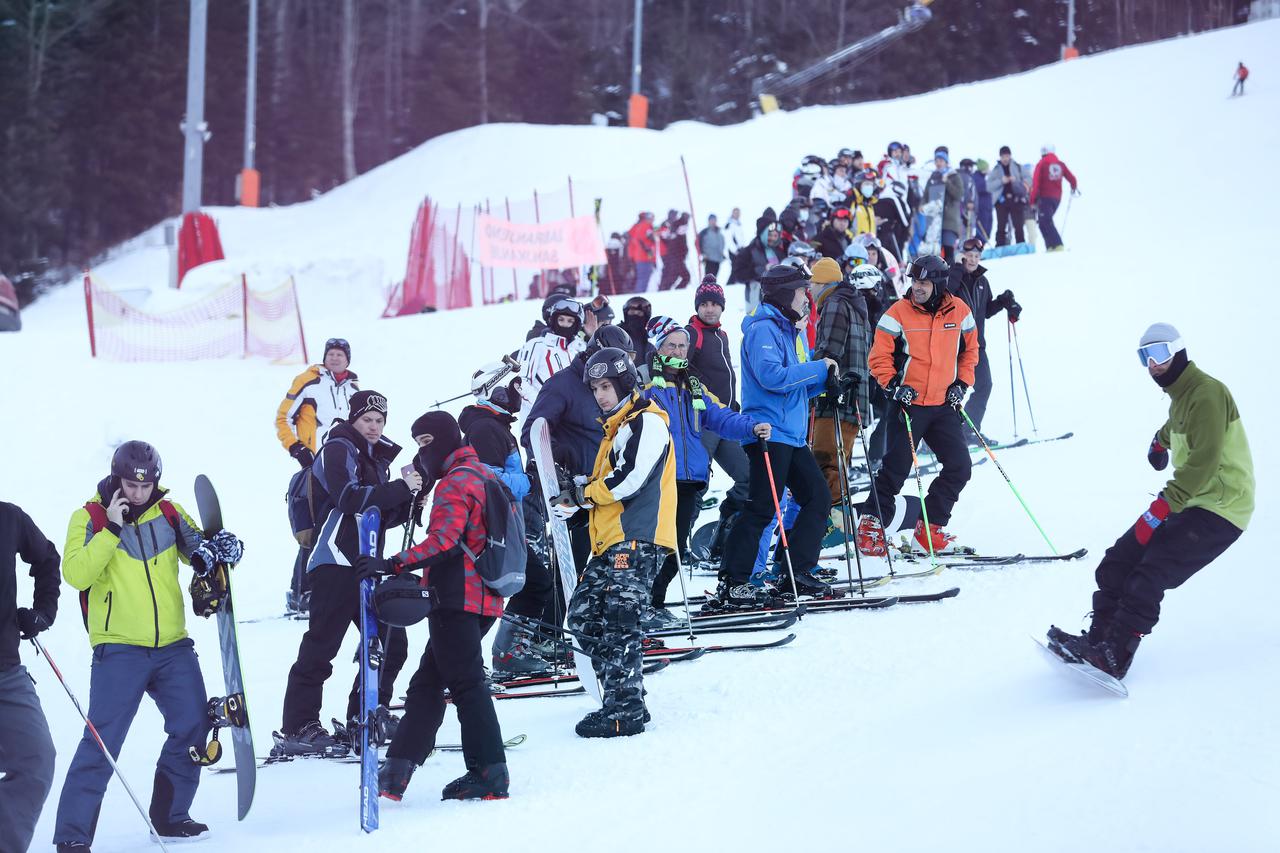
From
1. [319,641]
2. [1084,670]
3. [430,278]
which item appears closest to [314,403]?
[319,641]

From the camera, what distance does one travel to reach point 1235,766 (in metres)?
4.54

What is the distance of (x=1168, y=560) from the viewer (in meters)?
5.45

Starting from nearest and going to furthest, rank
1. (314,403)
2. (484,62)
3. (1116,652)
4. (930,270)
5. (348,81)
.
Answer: (1116,652) < (930,270) < (314,403) < (348,81) < (484,62)

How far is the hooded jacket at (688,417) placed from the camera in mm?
7633

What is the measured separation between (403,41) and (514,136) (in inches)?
615

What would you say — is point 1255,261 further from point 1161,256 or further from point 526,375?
point 526,375

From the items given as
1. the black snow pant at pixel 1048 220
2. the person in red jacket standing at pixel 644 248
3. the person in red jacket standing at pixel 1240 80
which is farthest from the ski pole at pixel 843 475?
the person in red jacket standing at pixel 1240 80

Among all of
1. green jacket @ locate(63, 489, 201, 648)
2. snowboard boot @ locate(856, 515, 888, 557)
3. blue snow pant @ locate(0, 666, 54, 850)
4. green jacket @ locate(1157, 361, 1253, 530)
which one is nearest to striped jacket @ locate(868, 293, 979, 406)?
snowboard boot @ locate(856, 515, 888, 557)

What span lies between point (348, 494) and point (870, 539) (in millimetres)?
3845

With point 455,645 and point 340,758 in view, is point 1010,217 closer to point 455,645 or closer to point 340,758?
point 340,758

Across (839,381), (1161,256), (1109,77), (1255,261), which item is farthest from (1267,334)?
(1109,77)

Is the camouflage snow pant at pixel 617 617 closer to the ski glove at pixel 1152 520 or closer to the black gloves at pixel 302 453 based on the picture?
the ski glove at pixel 1152 520

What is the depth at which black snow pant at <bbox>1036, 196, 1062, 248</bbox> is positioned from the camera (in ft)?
63.3

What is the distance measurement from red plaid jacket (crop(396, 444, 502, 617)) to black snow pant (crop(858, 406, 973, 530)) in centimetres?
360
